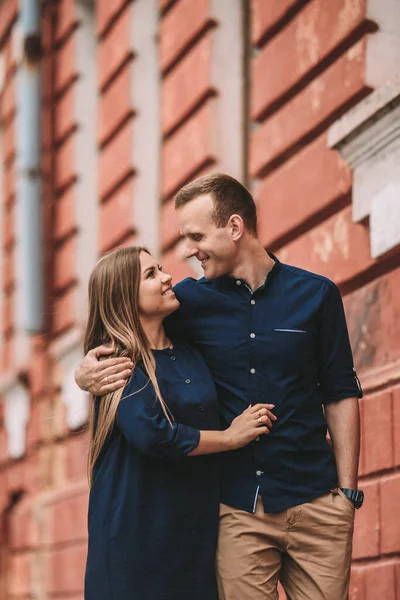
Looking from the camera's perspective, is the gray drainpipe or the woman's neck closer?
the woman's neck

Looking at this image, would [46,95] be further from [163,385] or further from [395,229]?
[163,385]

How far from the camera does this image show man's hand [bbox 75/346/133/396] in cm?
335

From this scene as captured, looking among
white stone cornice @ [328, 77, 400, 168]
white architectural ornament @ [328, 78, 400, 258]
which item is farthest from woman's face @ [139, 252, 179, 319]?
white stone cornice @ [328, 77, 400, 168]

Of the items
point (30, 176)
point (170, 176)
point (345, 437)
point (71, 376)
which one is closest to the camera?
point (345, 437)

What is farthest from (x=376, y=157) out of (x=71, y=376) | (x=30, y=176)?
(x=30, y=176)

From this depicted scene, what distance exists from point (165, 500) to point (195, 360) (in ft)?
1.44

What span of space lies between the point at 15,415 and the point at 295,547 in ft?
21.6

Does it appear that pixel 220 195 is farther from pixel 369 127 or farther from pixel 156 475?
pixel 369 127

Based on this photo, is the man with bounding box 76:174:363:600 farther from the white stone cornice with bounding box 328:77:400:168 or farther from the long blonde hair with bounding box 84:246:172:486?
the white stone cornice with bounding box 328:77:400:168

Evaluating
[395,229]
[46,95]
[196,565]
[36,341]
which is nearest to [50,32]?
[46,95]

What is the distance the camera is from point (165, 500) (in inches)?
129

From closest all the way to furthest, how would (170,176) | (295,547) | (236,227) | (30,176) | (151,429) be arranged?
(151,429), (295,547), (236,227), (170,176), (30,176)

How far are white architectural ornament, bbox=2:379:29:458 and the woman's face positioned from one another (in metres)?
5.94

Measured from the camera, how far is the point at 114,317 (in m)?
3.48
